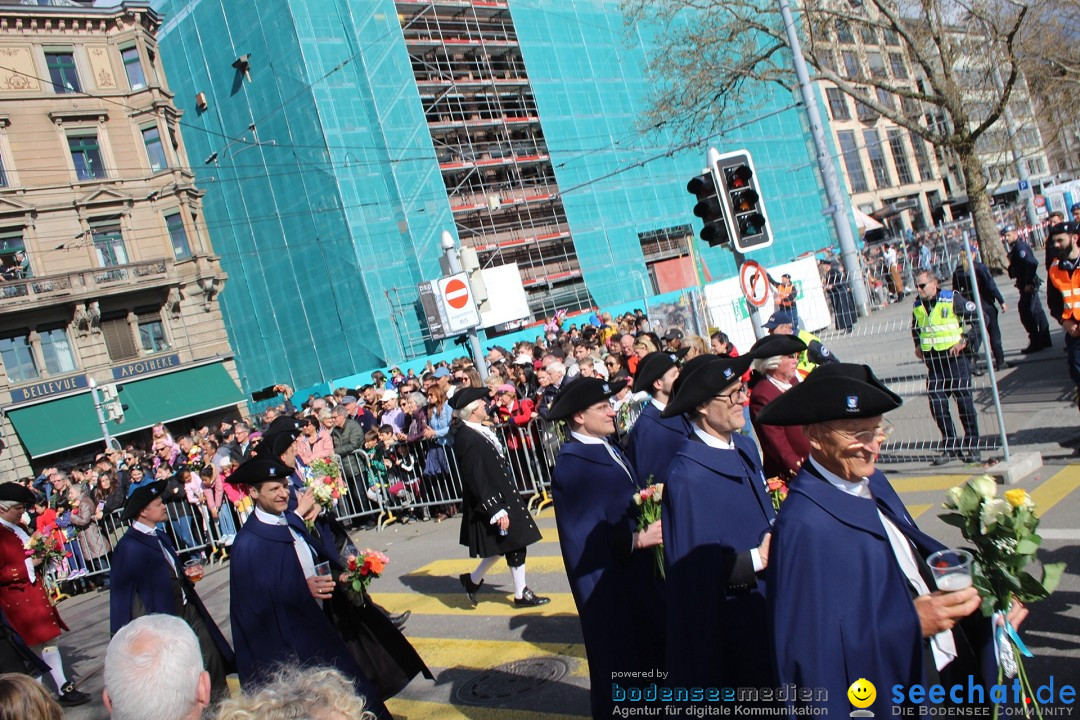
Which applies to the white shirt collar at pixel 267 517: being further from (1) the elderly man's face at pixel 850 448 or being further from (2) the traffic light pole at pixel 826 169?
(2) the traffic light pole at pixel 826 169

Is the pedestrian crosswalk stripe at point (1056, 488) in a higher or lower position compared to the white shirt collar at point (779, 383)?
lower

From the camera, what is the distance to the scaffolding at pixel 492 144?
39.8 m

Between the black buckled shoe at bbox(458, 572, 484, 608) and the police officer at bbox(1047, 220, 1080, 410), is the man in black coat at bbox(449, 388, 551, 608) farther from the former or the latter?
the police officer at bbox(1047, 220, 1080, 410)

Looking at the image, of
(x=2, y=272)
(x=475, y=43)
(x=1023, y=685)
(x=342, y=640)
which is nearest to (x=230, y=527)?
(x=342, y=640)

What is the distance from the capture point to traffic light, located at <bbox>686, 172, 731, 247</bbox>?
920 centimetres

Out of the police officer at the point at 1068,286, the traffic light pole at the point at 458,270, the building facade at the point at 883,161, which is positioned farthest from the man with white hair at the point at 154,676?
the building facade at the point at 883,161

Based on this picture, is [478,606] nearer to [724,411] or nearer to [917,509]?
[917,509]

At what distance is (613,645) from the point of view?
4336 millimetres

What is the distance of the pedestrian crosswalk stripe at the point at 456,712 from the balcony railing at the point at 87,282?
30.4 metres

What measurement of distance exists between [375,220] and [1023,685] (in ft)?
112

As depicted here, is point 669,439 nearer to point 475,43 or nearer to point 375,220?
point 375,220

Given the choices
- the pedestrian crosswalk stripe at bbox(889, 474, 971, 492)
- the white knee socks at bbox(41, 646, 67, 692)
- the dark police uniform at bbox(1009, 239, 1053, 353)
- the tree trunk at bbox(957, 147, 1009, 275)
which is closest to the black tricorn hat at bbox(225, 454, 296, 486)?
the white knee socks at bbox(41, 646, 67, 692)

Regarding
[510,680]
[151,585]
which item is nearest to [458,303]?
[151,585]

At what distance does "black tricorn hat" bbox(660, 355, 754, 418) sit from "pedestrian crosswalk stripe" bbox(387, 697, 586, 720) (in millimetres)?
2413
